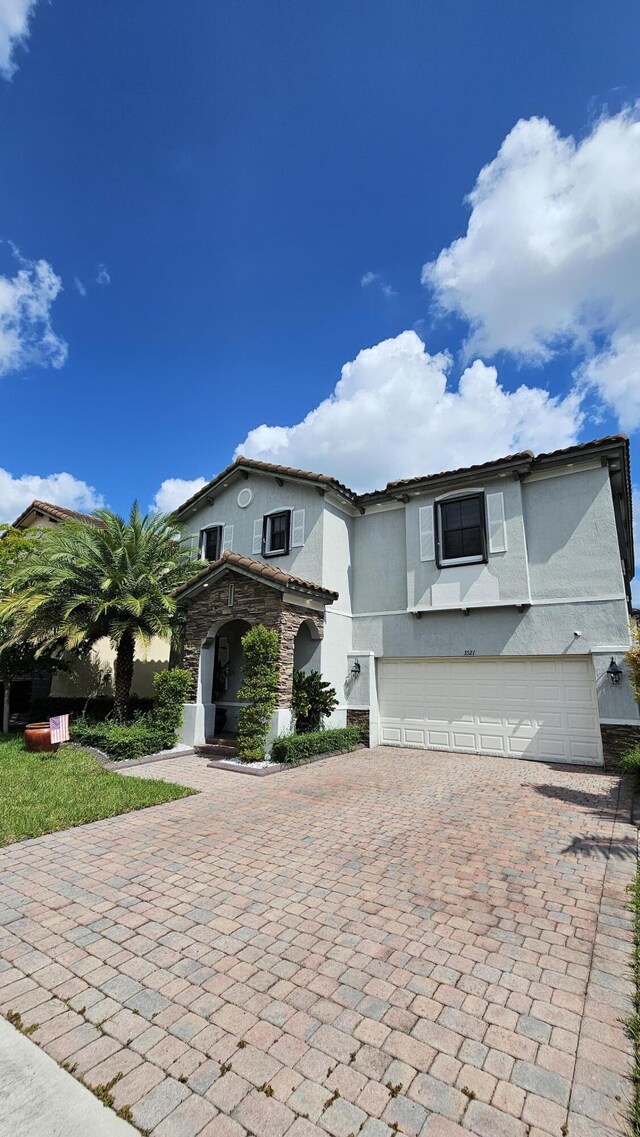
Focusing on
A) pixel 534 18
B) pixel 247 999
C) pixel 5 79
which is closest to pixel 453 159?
pixel 534 18

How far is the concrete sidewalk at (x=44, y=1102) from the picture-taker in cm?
243

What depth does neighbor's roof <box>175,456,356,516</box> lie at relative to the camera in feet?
48.6

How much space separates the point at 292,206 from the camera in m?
11.5

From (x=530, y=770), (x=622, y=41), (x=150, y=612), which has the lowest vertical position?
(x=530, y=770)

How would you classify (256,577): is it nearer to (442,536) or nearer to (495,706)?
(442,536)

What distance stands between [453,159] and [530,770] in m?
13.4

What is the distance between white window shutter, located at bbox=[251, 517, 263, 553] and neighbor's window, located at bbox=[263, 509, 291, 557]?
0.20 m

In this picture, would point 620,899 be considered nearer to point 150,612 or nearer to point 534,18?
point 150,612

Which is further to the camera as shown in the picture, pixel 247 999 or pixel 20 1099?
pixel 247 999

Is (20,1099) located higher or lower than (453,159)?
lower

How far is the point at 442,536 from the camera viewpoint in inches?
556

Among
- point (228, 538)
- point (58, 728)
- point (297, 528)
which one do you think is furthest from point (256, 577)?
point (58, 728)

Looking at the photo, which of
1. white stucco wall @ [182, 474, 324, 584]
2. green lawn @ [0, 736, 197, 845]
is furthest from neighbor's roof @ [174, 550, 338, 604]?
green lawn @ [0, 736, 197, 845]

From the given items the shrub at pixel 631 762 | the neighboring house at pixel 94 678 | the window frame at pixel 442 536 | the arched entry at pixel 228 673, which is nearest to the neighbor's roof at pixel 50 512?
the neighboring house at pixel 94 678
